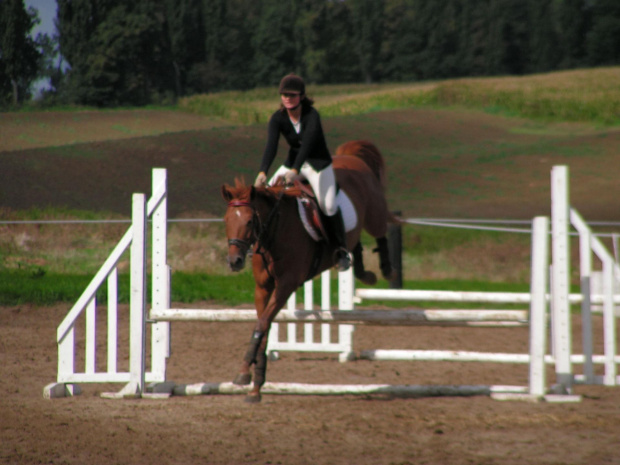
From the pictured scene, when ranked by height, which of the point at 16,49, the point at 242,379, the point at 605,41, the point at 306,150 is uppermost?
the point at 605,41

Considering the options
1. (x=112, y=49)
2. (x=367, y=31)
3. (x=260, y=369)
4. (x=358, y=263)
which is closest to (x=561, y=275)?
(x=358, y=263)

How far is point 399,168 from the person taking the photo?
2367 cm

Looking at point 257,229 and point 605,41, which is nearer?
point 257,229

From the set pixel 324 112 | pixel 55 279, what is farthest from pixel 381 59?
pixel 55 279

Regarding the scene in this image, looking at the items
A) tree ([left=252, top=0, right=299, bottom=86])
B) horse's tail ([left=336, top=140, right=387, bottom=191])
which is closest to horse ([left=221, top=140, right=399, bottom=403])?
horse's tail ([left=336, top=140, right=387, bottom=191])

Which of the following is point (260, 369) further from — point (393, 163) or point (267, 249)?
point (393, 163)

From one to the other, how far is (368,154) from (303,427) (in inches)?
123

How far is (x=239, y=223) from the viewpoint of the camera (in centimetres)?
446

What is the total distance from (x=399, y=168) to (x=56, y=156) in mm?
11085

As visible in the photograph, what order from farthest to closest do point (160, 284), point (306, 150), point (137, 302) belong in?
point (160, 284)
point (137, 302)
point (306, 150)

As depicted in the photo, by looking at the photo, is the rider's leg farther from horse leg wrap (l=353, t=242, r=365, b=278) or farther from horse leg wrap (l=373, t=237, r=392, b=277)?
horse leg wrap (l=373, t=237, r=392, b=277)

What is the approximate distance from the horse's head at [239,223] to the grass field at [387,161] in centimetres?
737

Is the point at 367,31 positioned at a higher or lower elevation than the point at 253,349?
higher

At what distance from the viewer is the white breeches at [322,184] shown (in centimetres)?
532
